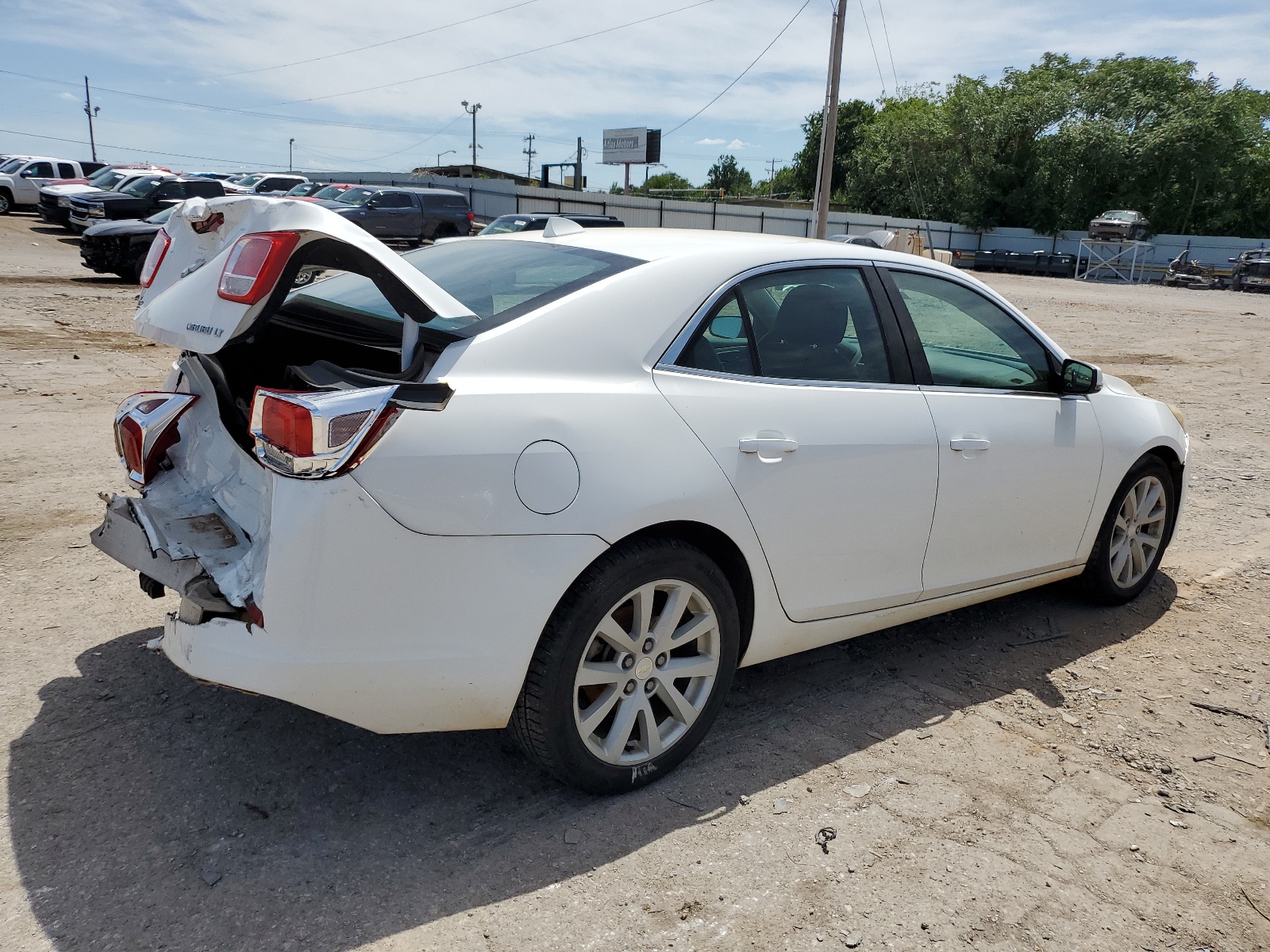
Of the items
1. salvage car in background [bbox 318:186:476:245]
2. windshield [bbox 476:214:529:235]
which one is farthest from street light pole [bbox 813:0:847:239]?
salvage car in background [bbox 318:186:476:245]

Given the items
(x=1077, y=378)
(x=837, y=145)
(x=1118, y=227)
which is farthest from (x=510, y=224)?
(x=837, y=145)

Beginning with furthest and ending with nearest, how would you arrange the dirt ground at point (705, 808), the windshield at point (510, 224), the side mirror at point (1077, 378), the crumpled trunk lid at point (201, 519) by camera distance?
the windshield at point (510, 224) → the side mirror at point (1077, 378) → the crumpled trunk lid at point (201, 519) → the dirt ground at point (705, 808)

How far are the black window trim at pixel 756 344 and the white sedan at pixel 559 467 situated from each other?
0.01 meters

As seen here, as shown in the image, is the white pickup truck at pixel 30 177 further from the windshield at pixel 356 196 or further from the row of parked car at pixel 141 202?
the windshield at pixel 356 196

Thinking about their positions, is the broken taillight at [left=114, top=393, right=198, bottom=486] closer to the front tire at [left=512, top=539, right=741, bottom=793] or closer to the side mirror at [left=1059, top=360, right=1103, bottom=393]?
the front tire at [left=512, top=539, right=741, bottom=793]

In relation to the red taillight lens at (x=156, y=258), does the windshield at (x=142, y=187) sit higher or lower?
higher

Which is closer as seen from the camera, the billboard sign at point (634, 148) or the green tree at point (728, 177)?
the billboard sign at point (634, 148)

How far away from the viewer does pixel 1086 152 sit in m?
52.8

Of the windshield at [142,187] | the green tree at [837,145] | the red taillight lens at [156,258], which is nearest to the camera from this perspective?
the red taillight lens at [156,258]

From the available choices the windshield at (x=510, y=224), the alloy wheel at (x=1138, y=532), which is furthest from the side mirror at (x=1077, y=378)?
the windshield at (x=510, y=224)

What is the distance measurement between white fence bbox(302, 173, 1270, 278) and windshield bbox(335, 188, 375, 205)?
10362 millimetres

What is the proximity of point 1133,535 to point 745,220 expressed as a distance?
4209cm

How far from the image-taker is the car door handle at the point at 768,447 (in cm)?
293

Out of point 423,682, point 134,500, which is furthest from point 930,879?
point 134,500
